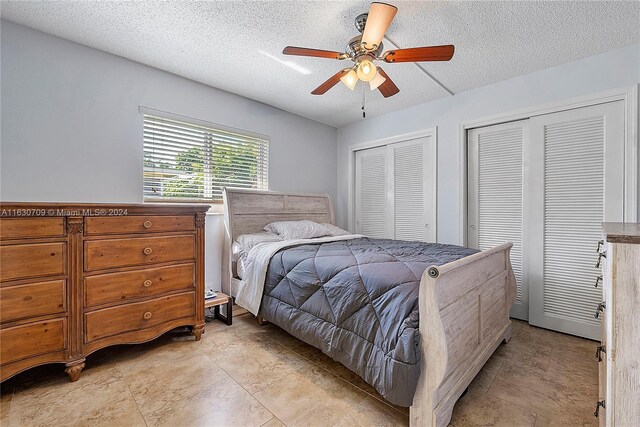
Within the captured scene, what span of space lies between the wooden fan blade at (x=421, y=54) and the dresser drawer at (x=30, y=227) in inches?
92.4

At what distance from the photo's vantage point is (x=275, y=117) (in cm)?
379

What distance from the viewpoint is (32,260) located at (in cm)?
170

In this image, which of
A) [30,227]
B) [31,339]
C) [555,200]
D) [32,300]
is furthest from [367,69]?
[31,339]

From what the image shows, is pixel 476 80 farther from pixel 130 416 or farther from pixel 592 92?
pixel 130 416

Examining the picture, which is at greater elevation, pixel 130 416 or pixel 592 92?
pixel 592 92

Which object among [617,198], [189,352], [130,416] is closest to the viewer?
[130,416]

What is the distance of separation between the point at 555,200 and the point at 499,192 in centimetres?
49

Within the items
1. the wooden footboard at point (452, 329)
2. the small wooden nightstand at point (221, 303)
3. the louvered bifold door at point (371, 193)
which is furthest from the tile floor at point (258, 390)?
the louvered bifold door at point (371, 193)

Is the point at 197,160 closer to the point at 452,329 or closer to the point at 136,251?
the point at 136,251

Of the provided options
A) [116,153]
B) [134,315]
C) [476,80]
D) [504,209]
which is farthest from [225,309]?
[476,80]

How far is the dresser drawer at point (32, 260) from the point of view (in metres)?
1.62

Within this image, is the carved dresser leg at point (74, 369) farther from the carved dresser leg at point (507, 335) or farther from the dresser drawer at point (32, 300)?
the carved dresser leg at point (507, 335)

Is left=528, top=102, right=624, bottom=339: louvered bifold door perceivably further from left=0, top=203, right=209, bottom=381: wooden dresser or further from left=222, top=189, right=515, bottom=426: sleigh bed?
left=0, top=203, right=209, bottom=381: wooden dresser

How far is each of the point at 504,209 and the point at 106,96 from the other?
13.0ft
